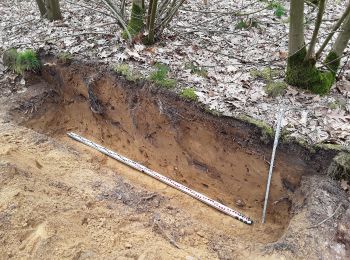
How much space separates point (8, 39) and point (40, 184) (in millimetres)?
3774

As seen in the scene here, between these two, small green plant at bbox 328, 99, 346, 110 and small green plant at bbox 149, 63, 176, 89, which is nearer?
small green plant at bbox 328, 99, 346, 110

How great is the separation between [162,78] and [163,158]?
1.19m

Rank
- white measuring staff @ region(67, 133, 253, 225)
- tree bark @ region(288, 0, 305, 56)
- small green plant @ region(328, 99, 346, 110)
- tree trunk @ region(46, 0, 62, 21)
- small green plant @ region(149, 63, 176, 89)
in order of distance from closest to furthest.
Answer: tree bark @ region(288, 0, 305, 56) → small green plant @ region(328, 99, 346, 110) → white measuring staff @ region(67, 133, 253, 225) → small green plant @ region(149, 63, 176, 89) → tree trunk @ region(46, 0, 62, 21)

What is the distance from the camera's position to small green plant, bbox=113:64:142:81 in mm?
5299

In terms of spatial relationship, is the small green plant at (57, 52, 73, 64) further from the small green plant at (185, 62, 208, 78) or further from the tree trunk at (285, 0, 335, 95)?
the tree trunk at (285, 0, 335, 95)

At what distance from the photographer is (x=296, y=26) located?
4.47 meters

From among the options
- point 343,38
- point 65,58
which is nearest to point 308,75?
point 343,38

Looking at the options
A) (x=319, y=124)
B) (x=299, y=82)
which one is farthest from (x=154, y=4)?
(x=319, y=124)

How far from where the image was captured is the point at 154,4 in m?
5.48

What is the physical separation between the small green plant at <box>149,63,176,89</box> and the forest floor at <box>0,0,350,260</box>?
0.16m

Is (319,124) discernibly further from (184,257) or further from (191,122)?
(184,257)

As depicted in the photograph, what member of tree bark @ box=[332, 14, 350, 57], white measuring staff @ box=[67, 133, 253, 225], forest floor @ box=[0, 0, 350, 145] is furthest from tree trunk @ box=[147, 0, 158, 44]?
tree bark @ box=[332, 14, 350, 57]

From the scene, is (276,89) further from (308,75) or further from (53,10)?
(53,10)

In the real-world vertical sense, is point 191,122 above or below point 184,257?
above
